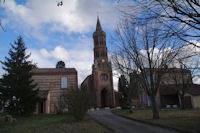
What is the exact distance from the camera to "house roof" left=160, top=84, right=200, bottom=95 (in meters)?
28.0

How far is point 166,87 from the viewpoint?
114 feet

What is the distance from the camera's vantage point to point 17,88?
1880 centimetres

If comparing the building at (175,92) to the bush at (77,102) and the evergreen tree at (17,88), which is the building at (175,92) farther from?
the evergreen tree at (17,88)

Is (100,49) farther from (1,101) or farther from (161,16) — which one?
(161,16)

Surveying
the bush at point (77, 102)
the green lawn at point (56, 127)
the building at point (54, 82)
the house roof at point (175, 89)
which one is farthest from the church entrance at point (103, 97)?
the green lawn at point (56, 127)

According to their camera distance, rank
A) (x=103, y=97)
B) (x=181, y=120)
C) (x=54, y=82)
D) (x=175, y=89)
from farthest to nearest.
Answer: (x=103, y=97), (x=175, y=89), (x=54, y=82), (x=181, y=120)

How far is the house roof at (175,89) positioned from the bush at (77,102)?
20.5 meters

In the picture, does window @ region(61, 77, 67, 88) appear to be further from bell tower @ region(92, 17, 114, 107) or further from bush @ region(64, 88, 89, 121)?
bell tower @ region(92, 17, 114, 107)

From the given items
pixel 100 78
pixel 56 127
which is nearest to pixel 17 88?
pixel 56 127

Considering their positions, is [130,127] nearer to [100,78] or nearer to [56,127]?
[56,127]

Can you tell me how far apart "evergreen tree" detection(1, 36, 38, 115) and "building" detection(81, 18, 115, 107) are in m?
19.2

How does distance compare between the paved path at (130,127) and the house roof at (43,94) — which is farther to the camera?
the house roof at (43,94)

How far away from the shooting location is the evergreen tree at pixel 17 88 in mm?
18812

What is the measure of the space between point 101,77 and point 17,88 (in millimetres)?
27023
